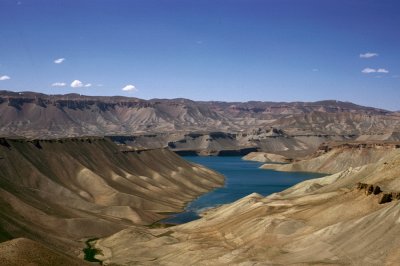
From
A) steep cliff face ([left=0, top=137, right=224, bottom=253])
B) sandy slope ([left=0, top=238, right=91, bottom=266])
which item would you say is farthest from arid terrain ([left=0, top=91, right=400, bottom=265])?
steep cliff face ([left=0, top=137, right=224, bottom=253])

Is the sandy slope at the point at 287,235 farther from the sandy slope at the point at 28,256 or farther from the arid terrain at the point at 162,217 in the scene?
the sandy slope at the point at 28,256

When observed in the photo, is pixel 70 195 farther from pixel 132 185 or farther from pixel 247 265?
pixel 247 265

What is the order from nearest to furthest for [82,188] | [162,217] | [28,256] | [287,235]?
[28,256] < [287,235] < [162,217] < [82,188]

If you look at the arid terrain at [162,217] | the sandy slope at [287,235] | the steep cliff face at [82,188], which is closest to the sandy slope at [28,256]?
the arid terrain at [162,217]

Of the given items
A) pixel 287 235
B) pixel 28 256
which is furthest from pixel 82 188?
pixel 28 256

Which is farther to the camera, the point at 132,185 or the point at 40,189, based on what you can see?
the point at 132,185

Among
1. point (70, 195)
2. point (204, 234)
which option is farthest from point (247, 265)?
point (70, 195)

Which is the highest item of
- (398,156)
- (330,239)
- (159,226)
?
(398,156)

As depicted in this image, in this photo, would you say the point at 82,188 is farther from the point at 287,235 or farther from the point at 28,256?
the point at 28,256
